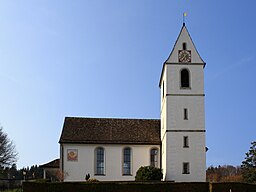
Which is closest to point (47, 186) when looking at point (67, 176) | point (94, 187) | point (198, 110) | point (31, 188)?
point (31, 188)

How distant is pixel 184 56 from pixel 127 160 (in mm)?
13297

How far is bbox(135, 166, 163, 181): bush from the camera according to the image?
145ft

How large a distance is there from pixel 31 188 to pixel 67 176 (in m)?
12.2

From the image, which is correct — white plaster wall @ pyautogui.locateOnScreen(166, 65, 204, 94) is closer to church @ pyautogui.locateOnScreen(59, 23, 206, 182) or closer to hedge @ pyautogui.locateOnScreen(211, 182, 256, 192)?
church @ pyautogui.locateOnScreen(59, 23, 206, 182)

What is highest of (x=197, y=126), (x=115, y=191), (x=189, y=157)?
(x=197, y=126)

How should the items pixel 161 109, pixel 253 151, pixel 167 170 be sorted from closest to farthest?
1. pixel 167 170
2. pixel 161 109
3. pixel 253 151

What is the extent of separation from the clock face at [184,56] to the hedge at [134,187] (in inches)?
556

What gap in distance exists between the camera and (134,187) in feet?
123

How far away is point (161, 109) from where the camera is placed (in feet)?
168

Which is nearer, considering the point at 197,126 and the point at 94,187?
the point at 94,187

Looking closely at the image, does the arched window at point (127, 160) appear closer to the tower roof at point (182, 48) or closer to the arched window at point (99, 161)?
the arched window at point (99, 161)

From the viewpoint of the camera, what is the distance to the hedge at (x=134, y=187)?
36031mm

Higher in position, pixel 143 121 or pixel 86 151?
pixel 143 121

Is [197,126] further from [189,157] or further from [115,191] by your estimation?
[115,191]
